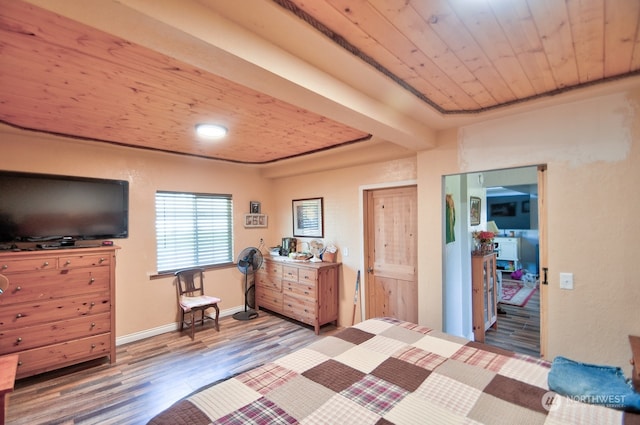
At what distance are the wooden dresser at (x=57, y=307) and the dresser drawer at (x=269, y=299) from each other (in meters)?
2.05

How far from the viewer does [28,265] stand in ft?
8.77

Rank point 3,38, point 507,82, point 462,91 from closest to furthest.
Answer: point 3,38 → point 507,82 → point 462,91

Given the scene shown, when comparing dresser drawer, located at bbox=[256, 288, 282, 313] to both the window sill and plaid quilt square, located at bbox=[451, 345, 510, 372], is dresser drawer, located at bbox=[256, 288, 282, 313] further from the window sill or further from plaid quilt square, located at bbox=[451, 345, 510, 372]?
plaid quilt square, located at bbox=[451, 345, 510, 372]

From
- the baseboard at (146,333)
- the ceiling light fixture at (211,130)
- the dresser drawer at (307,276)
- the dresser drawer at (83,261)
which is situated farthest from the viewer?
the dresser drawer at (307,276)

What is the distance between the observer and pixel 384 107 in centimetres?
222

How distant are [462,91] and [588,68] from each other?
2.26 feet

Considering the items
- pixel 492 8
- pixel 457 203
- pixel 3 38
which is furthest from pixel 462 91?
pixel 3 38

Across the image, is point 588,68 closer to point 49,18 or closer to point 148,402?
point 49,18

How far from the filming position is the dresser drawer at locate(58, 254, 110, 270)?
2844 mm

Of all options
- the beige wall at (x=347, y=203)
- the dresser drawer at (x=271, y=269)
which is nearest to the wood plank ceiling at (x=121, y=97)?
the beige wall at (x=347, y=203)

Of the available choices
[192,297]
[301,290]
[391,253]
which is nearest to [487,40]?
[391,253]

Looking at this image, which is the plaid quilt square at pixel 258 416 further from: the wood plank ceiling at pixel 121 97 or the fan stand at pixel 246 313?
the fan stand at pixel 246 313

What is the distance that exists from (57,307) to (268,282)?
2499 mm

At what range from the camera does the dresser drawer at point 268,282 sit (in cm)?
Answer: 443
